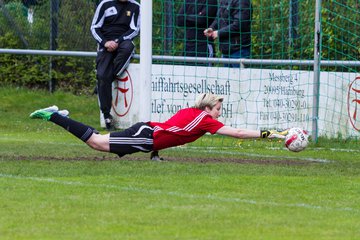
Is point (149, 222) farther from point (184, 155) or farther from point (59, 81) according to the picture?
point (59, 81)

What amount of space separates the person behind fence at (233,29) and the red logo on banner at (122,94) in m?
1.72

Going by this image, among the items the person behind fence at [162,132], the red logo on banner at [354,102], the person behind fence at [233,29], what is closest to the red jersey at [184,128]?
the person behind fence at [162,132]

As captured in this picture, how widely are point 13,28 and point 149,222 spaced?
16.4m

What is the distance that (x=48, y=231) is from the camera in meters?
8.26

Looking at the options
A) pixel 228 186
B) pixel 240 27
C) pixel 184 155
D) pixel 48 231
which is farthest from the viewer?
pixel 240 27

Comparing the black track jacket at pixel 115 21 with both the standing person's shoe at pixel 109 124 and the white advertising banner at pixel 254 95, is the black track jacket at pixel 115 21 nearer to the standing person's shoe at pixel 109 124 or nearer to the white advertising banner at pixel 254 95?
the white advertising banner at pixel 254 95

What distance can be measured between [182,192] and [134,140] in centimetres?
234

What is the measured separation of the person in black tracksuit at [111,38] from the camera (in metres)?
18.3

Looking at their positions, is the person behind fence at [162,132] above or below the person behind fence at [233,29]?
below

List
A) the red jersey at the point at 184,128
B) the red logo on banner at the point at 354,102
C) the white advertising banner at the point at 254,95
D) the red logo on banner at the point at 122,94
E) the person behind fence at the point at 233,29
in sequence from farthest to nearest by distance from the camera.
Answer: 1. the red logo on banner at the point at 122,94
2. the person behind fence at the point at 233,29
3. the white advertising banner at the point at 254,95
4. the red logo on banner at the point at 354,102
5. the red jersey at the point at 184,128

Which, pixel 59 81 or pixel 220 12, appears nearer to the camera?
pixel 220 12

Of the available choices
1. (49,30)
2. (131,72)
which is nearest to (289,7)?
(131,72)

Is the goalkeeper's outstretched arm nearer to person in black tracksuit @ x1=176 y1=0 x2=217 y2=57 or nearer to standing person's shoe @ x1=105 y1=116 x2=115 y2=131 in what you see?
standing person's shoe @ x1=105 y1=116 x2=115 y2=131

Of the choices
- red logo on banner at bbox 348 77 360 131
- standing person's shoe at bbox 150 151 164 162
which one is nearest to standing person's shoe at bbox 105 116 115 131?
→ red logo on banner at bbox 348 77 360 131
